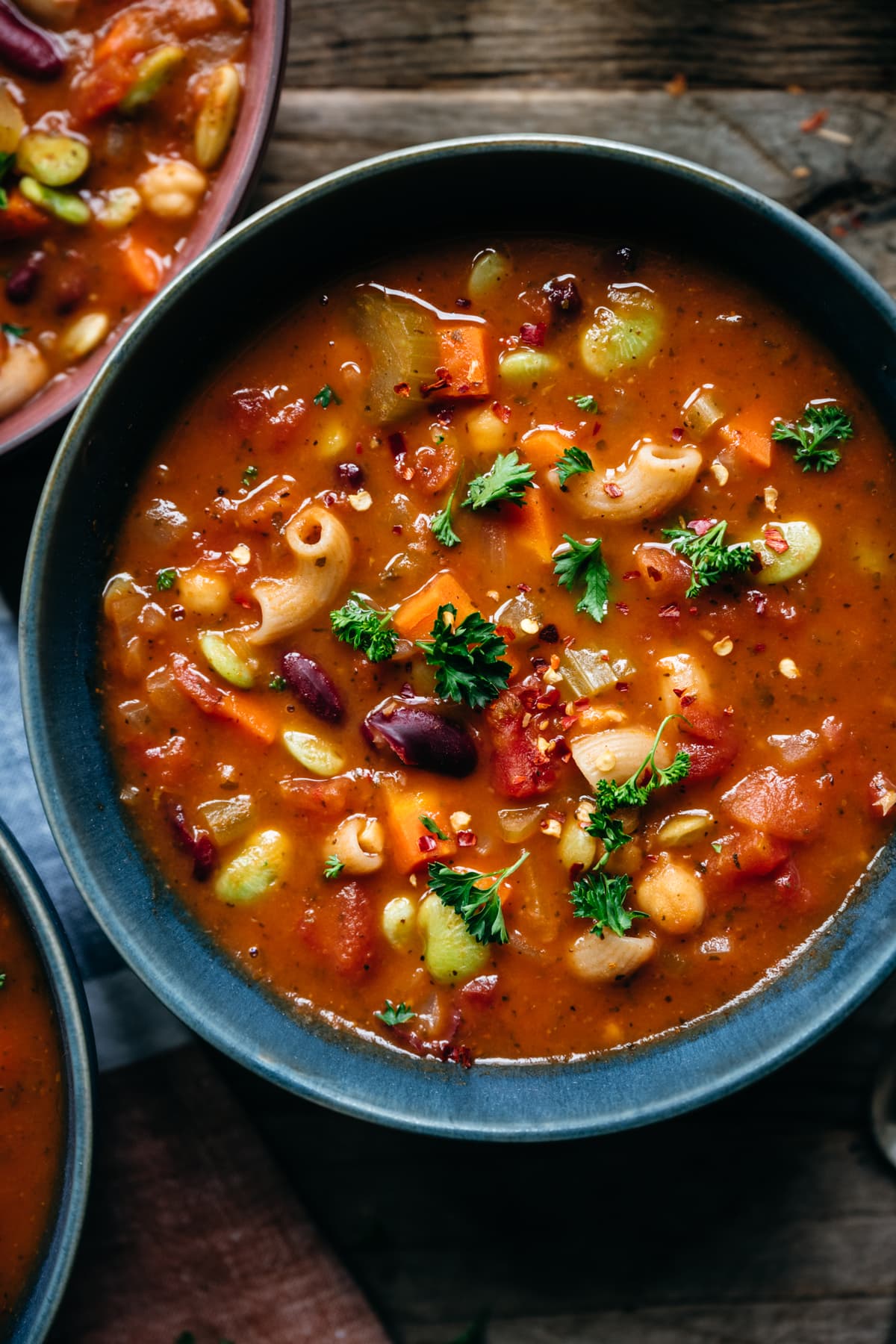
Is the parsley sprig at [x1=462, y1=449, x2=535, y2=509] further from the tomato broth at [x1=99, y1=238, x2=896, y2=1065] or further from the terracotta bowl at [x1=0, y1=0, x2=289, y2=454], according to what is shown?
the terracotta bowl at [x1=0, y1=0, x2=289, y2=454]

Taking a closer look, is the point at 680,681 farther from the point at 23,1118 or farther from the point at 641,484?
the point at 23,1118

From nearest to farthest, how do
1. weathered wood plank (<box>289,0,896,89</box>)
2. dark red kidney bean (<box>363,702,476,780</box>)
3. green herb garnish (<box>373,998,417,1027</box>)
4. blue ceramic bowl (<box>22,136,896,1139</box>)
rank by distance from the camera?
blue ceramic bowl (<box>22,136,896,1139</box>) → dark red kidney bean (<box>363,702,476,780</box>) → green herb garnish (<box>373,998,417,1027</box>) → weathered wood plank (<box>289,0,896,89</box>)

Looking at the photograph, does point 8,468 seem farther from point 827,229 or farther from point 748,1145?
point 748,1145

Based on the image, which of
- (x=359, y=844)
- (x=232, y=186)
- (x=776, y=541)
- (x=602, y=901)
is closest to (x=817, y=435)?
(x=776, y=541)

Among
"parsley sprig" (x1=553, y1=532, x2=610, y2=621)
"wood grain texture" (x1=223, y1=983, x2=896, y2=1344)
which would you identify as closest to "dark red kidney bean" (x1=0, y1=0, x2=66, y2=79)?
"parsley sprig" (x1=553, y1=532, x2=610, y2=621)

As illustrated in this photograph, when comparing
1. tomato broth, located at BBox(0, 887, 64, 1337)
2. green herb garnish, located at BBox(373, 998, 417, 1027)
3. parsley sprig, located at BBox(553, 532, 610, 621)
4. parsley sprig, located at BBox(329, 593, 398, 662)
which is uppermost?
parsley sprig, located at BBox(553, 532, 610, 621)

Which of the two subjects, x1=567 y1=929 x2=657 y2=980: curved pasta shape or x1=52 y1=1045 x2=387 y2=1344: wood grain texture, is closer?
x1=567 y1=929 x2=657 y2=980: curved pasta shape

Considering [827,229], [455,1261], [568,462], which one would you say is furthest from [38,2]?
[455,1261]

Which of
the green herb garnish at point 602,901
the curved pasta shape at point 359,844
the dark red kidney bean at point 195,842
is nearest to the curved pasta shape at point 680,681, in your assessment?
the green herb garnish at point 602,901
